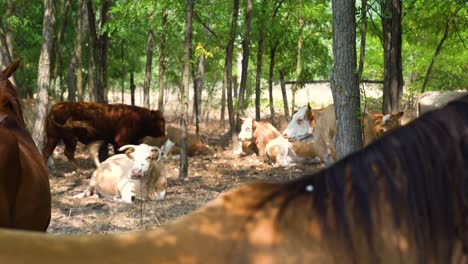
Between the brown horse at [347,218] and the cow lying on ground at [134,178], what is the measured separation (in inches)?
377

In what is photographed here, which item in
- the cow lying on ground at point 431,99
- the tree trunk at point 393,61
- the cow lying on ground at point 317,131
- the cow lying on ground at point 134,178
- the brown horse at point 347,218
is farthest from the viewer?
the cow lying on ground at point 431,99

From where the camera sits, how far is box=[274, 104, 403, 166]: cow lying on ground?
52.1 feet

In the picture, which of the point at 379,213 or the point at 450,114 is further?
the point at 450,114

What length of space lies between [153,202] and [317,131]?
623 centimetres

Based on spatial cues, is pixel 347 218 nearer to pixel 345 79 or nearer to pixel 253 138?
pixel 345 79

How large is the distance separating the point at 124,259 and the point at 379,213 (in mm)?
871

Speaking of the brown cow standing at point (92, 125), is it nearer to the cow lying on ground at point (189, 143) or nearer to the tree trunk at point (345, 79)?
the cow lying on ground at point (189, 143)

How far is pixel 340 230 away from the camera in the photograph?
2.12 metres

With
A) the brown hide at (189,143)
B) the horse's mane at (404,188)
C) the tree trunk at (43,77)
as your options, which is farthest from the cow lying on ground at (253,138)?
the horse's mane at (404,188)

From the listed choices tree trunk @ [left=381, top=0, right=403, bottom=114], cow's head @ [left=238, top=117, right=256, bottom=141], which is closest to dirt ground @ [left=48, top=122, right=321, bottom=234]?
cow's head @ [left=238, top=117, right=256, bottom=141]

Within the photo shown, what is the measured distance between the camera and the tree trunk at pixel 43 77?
11.4 meters

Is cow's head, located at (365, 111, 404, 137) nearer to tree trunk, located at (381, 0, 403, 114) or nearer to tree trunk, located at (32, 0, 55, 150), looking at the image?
tree trunk, located at (381, 0, 403, 114)

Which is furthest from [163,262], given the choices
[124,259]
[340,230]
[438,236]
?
[438,236]

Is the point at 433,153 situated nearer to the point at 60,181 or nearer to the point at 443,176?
the point at 443,176
